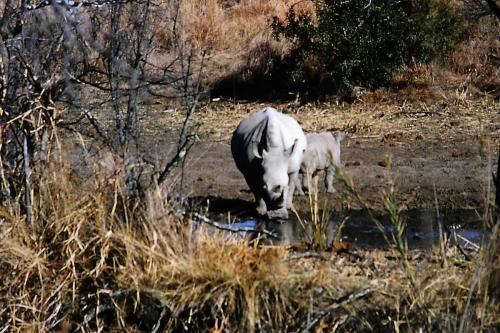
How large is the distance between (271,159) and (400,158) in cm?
340

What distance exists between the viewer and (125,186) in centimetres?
741

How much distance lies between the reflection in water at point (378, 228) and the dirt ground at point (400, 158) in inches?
13.9

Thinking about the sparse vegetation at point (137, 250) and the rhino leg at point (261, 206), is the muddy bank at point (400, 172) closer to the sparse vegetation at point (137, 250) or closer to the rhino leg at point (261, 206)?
the rhino leg at point (261, 206)

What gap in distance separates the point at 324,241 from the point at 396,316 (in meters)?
1.29

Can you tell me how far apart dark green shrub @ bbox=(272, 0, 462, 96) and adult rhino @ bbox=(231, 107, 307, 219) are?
23.4 ft

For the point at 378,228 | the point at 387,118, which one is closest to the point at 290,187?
the point at 378,228

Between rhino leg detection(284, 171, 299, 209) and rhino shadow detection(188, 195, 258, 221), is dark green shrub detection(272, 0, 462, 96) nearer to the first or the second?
rhino shadow detection(188, 195, 258, 221)

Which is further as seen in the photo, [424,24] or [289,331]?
[424,24]

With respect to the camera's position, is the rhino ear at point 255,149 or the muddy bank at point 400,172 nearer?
the rhino ear at point 255,149

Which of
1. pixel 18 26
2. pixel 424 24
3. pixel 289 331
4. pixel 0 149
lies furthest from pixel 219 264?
pixel 424 24

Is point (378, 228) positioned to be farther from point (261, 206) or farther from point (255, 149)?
point (255, 149)

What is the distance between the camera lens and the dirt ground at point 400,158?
12281 mm

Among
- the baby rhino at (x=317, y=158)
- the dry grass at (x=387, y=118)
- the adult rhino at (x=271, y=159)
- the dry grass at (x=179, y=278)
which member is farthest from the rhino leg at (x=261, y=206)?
the dry grass at (x=179, y=278)

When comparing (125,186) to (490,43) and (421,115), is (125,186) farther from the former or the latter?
(490,43)
